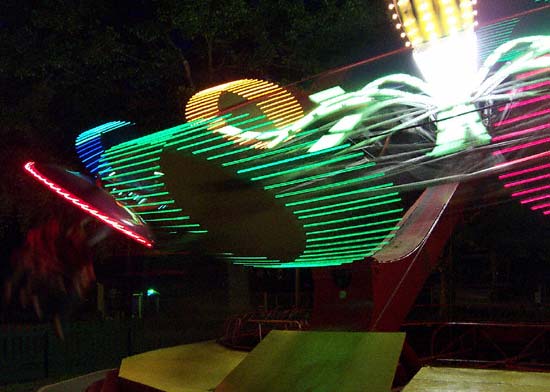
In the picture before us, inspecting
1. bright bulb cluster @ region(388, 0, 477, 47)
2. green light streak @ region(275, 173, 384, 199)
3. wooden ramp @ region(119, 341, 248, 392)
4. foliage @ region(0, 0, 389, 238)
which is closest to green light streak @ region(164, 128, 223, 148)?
green light streak @ region(275, 173, 384, 199)

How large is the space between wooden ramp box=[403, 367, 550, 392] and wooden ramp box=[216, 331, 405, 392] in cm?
89

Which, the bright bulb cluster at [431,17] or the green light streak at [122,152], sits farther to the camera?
the bright bulb cluster at [431,17]

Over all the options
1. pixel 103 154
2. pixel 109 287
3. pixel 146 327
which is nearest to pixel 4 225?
pixel 146 327

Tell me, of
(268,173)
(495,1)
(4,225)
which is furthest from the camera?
(4,225)

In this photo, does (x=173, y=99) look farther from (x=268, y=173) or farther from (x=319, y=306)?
(x=268, y=173)

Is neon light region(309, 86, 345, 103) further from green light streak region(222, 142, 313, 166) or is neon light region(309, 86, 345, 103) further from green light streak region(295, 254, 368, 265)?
green light streak region(295, 254, 368, 265)

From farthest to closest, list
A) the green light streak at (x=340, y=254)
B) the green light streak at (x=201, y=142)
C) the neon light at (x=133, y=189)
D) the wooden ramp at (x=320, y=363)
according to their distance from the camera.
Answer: the green light streak at (x=340, y=254) → the neon light at (x=133, y=189) → the green light streak at (x=201, y=142) → the wooden ramp at (x=320, y=363)

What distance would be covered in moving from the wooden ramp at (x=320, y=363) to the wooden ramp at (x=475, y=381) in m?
0.89

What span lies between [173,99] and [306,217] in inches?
463

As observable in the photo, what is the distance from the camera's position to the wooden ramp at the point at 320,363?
6.31m

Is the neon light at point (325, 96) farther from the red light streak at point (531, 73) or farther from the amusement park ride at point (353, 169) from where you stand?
the red light streak at point (531, 73)

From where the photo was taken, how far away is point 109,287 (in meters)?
40.1

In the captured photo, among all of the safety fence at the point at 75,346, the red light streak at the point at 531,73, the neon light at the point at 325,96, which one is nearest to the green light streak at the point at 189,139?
the neon light at the point at 325,96

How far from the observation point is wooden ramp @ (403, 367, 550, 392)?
23.6 feet
